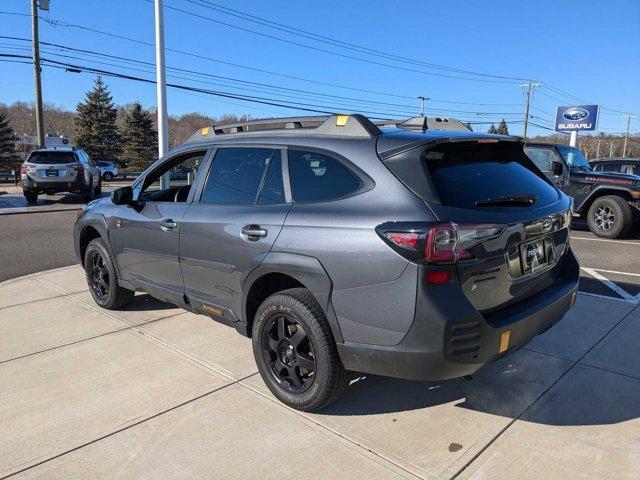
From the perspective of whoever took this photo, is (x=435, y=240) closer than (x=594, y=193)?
Yes

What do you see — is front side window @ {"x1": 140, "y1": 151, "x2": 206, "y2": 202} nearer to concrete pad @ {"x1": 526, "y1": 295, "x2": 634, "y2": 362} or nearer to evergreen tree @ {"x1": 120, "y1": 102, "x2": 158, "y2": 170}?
concrete pad @ {"x1": 526, "y1": 295, "x2": 634, "y2": 362}

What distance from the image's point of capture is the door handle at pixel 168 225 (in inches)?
156

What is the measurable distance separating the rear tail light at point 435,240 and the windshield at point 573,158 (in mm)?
9701

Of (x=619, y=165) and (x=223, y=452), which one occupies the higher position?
(x=619, y=165)

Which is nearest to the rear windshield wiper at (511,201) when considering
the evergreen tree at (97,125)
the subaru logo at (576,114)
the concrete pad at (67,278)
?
the concrete pad at (67,278)

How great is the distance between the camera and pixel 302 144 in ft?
10.6

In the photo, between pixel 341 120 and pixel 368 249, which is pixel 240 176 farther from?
pixel 368 249

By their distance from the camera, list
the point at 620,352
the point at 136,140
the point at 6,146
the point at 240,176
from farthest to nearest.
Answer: the point at 136,140, the point at 6,146, the point at 620,352, the point at 240,176

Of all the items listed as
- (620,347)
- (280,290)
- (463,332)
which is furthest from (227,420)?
(620,347)

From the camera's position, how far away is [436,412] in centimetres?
313

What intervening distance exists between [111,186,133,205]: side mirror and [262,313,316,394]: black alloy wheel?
6.91 feet

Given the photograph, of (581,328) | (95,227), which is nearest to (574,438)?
(581,328)

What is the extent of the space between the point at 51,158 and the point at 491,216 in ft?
54.8

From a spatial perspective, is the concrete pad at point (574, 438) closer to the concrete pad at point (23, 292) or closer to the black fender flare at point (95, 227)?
the black fender flare at point (95, 227)
